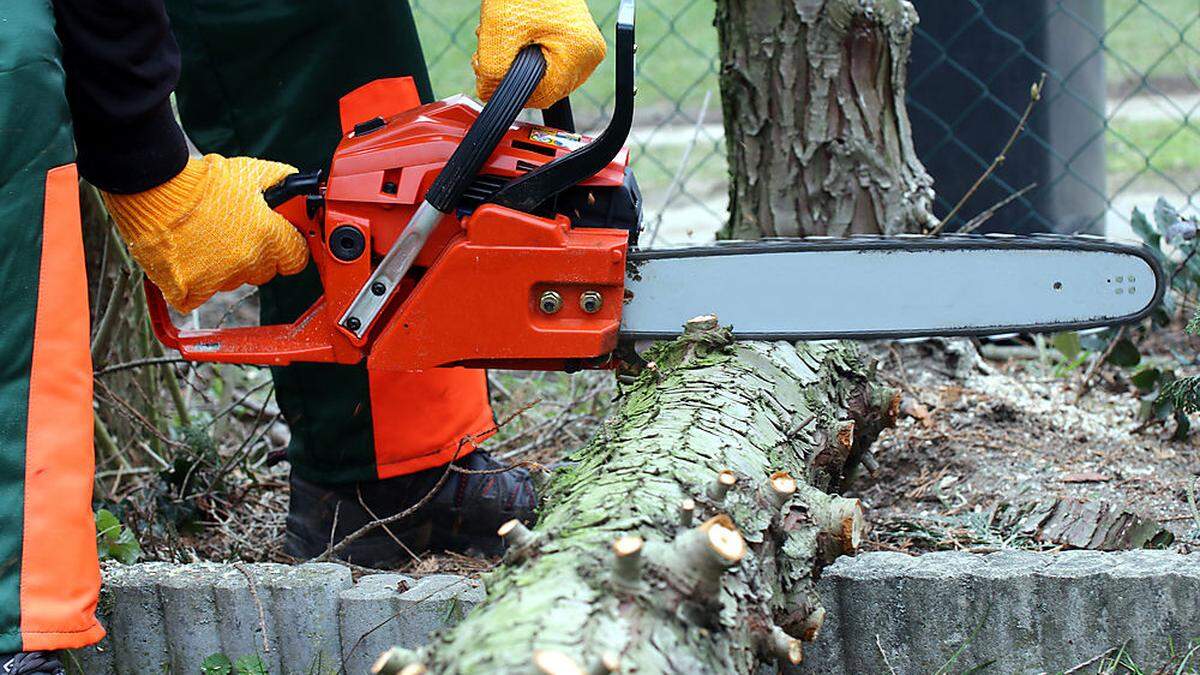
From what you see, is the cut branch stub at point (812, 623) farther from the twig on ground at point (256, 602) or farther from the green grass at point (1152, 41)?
the green grass at point (1152, 41)

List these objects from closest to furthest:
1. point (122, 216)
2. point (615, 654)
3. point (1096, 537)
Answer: point (615, 654) → point (122, 216) → point (1096, 537)

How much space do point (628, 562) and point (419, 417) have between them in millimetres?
1251

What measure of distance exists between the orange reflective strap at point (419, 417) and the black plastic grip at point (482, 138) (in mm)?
600

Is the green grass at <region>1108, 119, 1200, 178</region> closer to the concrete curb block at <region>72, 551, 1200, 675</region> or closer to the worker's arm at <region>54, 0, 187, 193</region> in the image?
the concrete curb block at <region>72, 551, 1200, 675</region>

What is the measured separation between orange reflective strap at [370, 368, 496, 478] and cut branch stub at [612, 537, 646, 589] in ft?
3.74

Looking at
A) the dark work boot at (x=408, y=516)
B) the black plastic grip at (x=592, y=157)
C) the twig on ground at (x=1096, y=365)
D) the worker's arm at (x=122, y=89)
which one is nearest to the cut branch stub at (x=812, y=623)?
the black plastic grip at (x=592, y=157)

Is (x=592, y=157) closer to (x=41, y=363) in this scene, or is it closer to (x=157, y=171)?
(x=157, y=171)

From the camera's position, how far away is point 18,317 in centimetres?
157

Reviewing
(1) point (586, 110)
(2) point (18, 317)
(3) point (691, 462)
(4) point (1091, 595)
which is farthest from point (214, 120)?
(1) point (586, 110)

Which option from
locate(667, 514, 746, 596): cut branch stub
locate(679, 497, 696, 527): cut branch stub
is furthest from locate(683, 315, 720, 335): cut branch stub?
locate(667, 514, 746, 596): cut branch stub

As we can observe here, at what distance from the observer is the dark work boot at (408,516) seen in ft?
7.93

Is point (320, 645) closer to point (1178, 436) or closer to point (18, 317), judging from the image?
point (18, 317)

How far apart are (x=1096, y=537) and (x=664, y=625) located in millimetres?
1168

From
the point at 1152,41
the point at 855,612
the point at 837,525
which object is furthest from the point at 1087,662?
the point at 1152,41
